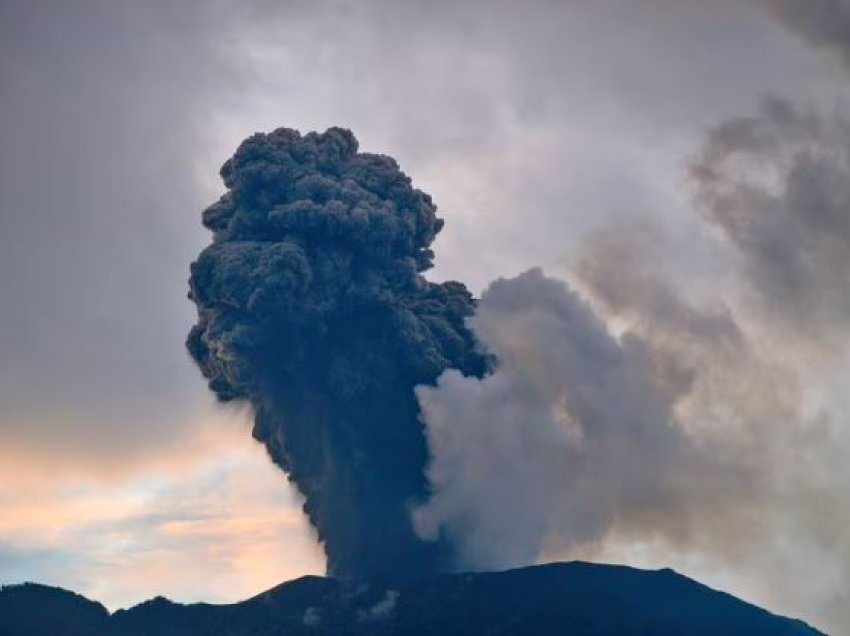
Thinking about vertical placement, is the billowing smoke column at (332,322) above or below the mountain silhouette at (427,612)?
above

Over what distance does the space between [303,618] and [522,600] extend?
17.1m

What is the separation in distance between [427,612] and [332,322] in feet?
76.7

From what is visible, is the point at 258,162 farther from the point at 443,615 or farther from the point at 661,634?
the point at 661,634

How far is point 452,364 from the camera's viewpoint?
71312mm

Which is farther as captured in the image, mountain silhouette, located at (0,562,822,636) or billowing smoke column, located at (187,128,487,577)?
mountain silhouette, located at (0,562,822,636)

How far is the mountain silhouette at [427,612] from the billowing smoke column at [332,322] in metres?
4.16

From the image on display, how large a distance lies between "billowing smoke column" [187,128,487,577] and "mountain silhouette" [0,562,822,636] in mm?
4157

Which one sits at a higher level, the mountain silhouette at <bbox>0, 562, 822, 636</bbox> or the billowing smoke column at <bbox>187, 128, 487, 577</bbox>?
the billowing smoke column at <bbox>187, 128, 487, 577</bbox>

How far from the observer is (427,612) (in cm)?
7400

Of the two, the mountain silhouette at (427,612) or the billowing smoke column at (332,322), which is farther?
the mountain silhouette at (427,612)

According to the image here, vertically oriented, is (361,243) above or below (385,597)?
above

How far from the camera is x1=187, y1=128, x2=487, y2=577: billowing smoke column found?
64625 millimetres

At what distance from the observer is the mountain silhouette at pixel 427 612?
74312mm

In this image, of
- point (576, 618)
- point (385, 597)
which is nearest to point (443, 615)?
point (385, 597)
